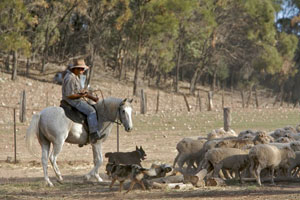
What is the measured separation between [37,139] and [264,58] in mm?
44806

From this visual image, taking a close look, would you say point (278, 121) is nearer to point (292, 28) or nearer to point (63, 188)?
point (63, 188)

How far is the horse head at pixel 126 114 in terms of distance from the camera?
13336mm

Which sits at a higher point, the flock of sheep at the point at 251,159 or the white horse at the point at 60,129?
the white horse at the point at 60,129

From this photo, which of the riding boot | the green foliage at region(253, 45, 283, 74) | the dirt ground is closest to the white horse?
the riding boot

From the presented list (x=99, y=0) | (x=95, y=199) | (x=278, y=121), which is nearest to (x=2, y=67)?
(x=99, y=0)

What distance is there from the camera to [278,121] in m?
32.3

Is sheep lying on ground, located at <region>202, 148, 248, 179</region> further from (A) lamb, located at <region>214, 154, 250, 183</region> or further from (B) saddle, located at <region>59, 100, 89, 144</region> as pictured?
(B) saddle, located at <region>59, 100, 89, 144</region>

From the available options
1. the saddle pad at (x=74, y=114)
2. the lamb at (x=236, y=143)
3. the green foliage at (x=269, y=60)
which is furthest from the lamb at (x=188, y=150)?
the green foliage at (x=269, y=60)

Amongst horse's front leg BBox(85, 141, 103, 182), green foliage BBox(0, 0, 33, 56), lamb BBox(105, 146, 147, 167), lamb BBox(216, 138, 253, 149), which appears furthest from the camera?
green foliage BBox(0, 0, 33, 56)

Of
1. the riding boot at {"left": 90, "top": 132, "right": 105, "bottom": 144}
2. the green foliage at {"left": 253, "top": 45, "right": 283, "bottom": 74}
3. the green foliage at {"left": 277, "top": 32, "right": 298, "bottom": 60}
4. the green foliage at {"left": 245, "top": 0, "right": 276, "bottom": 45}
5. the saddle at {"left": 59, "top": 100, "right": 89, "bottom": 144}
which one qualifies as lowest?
the riding boot at {"left": 90, "top": 132, "right": 105, "bottom": 144}

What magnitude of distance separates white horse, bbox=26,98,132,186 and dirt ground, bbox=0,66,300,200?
1.83ft

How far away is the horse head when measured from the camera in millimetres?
13336

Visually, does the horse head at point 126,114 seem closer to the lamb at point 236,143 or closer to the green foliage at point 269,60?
the lamb at point 236,143

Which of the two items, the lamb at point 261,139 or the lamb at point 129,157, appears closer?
the lamb at point 129,157
